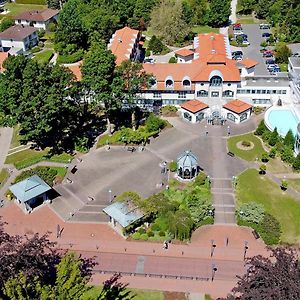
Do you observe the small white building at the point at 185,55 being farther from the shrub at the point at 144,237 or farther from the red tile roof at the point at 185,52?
the shrub at the point at 144,237

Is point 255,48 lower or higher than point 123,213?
lower

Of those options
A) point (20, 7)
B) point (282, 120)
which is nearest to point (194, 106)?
point (282, 120)

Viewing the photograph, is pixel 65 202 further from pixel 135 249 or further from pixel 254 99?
pixel 254 99

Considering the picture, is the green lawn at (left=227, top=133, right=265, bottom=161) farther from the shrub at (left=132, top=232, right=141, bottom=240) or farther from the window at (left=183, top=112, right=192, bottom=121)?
the shrub at (left=132, top=232, right=141, bottom=240)

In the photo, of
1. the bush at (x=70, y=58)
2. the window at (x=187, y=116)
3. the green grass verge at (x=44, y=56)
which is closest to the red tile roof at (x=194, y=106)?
the window at (x=187, y=116)

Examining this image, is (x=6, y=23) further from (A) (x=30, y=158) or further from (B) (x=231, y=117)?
(B) (x=231, y=117)

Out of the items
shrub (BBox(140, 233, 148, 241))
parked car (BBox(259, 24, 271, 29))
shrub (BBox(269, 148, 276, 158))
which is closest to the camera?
shrub (BBox(140, 233, 148, 241))

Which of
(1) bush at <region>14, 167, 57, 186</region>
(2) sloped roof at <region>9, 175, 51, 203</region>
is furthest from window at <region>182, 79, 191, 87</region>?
(2) sloped roof at <region>9, 175, 51, 203</region>
